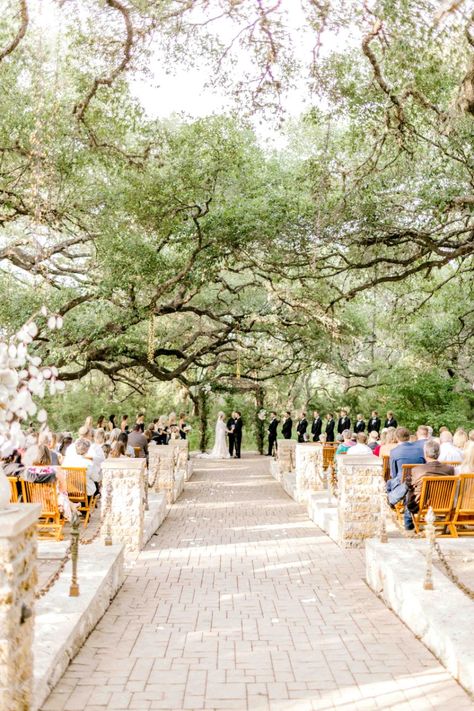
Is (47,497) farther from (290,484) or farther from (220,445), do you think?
(220,445)

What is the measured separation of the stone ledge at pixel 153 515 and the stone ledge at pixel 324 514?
2.65m

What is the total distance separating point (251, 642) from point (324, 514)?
19.4 feet

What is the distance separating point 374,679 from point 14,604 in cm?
263

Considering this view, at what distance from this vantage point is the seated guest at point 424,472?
9.80 m

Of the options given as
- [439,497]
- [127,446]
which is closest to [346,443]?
[127,446]

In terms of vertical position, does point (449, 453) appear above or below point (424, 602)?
above

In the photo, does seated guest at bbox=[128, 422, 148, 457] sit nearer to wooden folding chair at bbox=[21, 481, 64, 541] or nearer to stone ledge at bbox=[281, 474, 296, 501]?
stone ledge at bbox=[281, 474, 296, 501]

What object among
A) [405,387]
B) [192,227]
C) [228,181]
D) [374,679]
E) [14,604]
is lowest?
[374,679]

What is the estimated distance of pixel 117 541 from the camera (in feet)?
32.6

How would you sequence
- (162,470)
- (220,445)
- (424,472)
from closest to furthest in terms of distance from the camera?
(424,472), (162,470), (220,445)

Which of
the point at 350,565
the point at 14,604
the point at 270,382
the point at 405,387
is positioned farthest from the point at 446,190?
the point at 270,382

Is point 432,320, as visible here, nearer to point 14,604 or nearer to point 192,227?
point 192,227

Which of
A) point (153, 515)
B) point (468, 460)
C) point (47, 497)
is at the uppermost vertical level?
point (468, 460)

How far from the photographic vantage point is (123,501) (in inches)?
388
